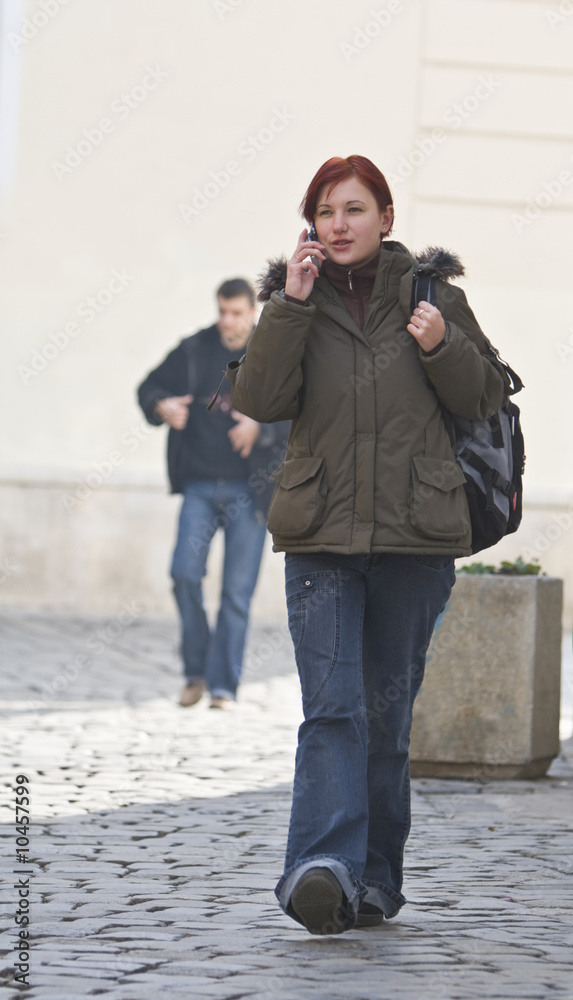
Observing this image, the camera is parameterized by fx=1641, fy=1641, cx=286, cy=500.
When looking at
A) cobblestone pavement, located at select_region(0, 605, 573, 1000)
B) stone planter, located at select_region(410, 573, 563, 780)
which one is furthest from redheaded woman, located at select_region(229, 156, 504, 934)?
stone planter, located at select_region(410, 573, 563, 780)

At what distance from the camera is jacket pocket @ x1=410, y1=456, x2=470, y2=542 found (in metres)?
3.82

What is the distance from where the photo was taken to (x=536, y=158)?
13.5m

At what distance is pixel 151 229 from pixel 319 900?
1071 cm

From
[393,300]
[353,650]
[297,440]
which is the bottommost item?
[353,650]

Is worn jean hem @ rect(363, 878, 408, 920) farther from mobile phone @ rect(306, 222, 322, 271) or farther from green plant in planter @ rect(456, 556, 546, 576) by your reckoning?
green plant in planter @ rect(456, 556, 546, 576)

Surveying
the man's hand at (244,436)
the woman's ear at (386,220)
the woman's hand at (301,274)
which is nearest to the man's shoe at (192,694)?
the man's hand at (244,436)

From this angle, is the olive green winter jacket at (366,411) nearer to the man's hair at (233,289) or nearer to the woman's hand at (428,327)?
the woman's hand at (428,327)

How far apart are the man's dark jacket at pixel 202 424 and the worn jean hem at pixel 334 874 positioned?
5.19 metres

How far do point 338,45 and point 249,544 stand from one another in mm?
6203

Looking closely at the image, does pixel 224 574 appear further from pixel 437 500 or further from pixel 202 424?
pixel 437 500

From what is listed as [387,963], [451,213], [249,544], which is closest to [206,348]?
[249,544]

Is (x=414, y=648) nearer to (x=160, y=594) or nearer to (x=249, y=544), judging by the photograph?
(x=249, y=544)

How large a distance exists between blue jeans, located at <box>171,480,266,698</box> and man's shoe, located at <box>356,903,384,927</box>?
4879mm

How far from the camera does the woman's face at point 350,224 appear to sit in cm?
399
